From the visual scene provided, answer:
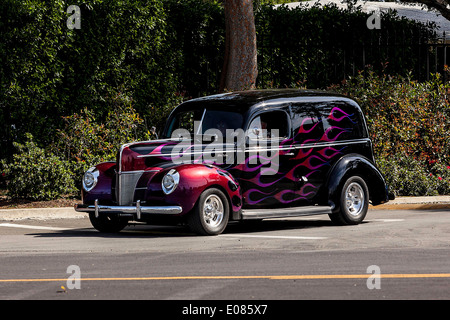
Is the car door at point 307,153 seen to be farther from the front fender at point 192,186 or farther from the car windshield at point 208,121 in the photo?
the front fender at point 192,186

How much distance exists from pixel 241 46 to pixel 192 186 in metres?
9.01

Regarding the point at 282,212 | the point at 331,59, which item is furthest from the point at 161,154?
the point at 331,59

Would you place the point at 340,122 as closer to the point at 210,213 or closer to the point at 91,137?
the point at 210,213

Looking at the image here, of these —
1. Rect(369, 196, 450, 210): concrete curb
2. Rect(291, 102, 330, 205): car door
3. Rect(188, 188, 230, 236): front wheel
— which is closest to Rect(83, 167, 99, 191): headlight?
Rect(188, 188, 230, 236): front wheel

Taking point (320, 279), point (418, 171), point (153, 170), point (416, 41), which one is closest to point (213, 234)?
point (153, 170)

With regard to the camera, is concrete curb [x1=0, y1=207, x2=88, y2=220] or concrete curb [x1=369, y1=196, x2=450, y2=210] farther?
concrete curb [x1=369, y1=196, x2=450, y2=210]

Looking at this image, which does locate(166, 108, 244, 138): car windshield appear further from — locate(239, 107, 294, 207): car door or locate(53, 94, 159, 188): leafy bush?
locate(53, 94, 159, 188): leafy bush

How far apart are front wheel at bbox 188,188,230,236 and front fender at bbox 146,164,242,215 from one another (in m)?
0.10

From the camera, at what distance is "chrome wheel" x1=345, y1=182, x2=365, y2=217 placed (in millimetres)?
12891

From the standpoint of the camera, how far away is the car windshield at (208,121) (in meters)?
12.1

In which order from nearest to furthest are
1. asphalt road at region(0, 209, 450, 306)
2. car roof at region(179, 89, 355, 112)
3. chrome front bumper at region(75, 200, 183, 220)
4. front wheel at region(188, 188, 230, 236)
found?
asphalt road at region(0, 209, 450, 306), chrome front bumper at region(75, 200, 183, 220), front wheel at region(188, 188, 230, 236), car roof at region(179, 89, 355, 112)

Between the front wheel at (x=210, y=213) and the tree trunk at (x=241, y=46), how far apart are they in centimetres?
815

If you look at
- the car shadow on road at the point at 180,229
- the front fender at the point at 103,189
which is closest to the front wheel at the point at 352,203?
the car shadow on road at the point at 180,229

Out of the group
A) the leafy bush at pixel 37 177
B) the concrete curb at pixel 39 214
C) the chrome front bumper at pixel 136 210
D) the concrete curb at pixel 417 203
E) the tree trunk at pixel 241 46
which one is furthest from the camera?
the tree trunk at pixel 241 46
